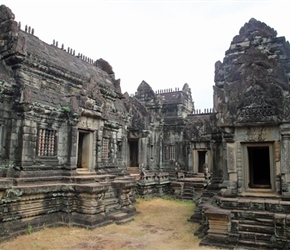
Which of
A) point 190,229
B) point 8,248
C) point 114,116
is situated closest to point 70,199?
point 8,248

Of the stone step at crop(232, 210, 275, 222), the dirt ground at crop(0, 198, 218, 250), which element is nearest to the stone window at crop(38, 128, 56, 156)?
the dirt ground at crop(0, 198, 218, 250)

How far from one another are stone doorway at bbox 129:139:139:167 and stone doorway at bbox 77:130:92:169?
9784 mm

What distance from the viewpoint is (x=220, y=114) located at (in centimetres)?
901

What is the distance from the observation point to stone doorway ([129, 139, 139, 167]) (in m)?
22.8

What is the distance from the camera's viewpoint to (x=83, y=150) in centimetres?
1307

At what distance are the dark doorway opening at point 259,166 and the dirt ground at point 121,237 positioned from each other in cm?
291

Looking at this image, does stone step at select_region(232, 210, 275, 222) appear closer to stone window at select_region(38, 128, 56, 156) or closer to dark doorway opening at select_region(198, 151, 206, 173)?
stone window at select_region(38, 128, 56, 156)

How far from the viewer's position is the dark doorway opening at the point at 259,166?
916 cm

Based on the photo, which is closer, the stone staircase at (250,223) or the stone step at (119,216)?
the stone staircase at (250,223)

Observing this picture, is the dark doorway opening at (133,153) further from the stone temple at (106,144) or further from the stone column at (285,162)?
the stone column at (285,162)

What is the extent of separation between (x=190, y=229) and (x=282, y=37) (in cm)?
759

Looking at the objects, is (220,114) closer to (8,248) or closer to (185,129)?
(8,248)

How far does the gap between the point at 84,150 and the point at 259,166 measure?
766 cm

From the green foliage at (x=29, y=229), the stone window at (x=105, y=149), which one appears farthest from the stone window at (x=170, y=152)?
the green foliage at (x=29, y=229)
